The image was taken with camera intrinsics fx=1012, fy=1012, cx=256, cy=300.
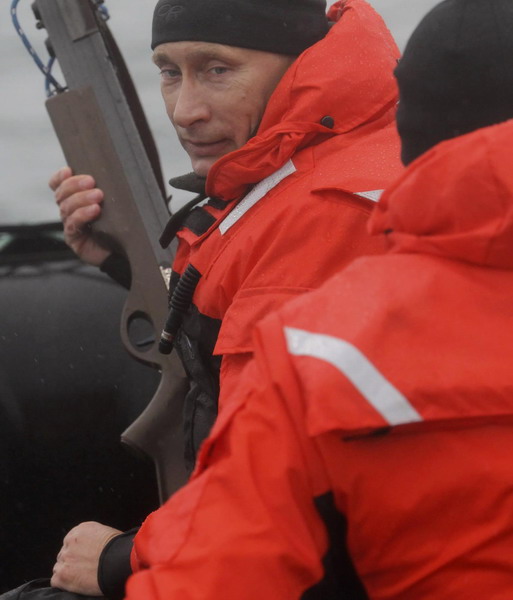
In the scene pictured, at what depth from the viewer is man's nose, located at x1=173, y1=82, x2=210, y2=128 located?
1.89 m

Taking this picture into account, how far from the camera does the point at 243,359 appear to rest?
1.52 meters

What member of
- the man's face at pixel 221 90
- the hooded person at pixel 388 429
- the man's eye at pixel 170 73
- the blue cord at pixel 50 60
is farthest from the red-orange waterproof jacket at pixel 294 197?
the blue cord at pixel 50 60

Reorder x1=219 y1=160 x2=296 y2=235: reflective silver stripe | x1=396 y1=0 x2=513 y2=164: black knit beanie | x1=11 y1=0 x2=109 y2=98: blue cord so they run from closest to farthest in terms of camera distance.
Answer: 1. x1=396 y1=0 x2=513 y2=164: black knit beanie
2. x1=219 y1=160 x2=296 y2=235: reflective silver stripe
3. x1=11 y1=0 x2=109 y2=98: blue cord

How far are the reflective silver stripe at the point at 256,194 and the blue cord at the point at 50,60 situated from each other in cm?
89

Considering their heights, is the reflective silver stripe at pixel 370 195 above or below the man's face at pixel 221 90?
below

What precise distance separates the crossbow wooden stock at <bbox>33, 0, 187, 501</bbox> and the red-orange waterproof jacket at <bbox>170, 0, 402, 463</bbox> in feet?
1.17

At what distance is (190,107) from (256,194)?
0.26 m

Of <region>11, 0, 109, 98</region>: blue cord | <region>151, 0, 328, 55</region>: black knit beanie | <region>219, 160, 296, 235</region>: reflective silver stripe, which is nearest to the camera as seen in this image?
<region>219, 160, 296, 235</region>: reflective silver stripe

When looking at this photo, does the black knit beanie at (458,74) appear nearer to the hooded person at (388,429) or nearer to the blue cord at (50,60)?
the hooded person at (388,429)

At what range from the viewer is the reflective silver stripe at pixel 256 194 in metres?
1.73

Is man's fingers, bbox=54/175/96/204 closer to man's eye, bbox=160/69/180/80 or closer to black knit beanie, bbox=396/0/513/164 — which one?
man's eye, bbox=160/69/180/80

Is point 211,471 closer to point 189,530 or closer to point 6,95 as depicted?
point 189,530

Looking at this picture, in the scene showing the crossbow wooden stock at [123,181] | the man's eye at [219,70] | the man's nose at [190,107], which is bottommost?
the crossbow wooden stock at [123,181]

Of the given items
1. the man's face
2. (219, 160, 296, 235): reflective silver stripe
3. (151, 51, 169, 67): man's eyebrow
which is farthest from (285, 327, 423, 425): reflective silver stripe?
(151, 51, 169, 67): man's eyebrow
